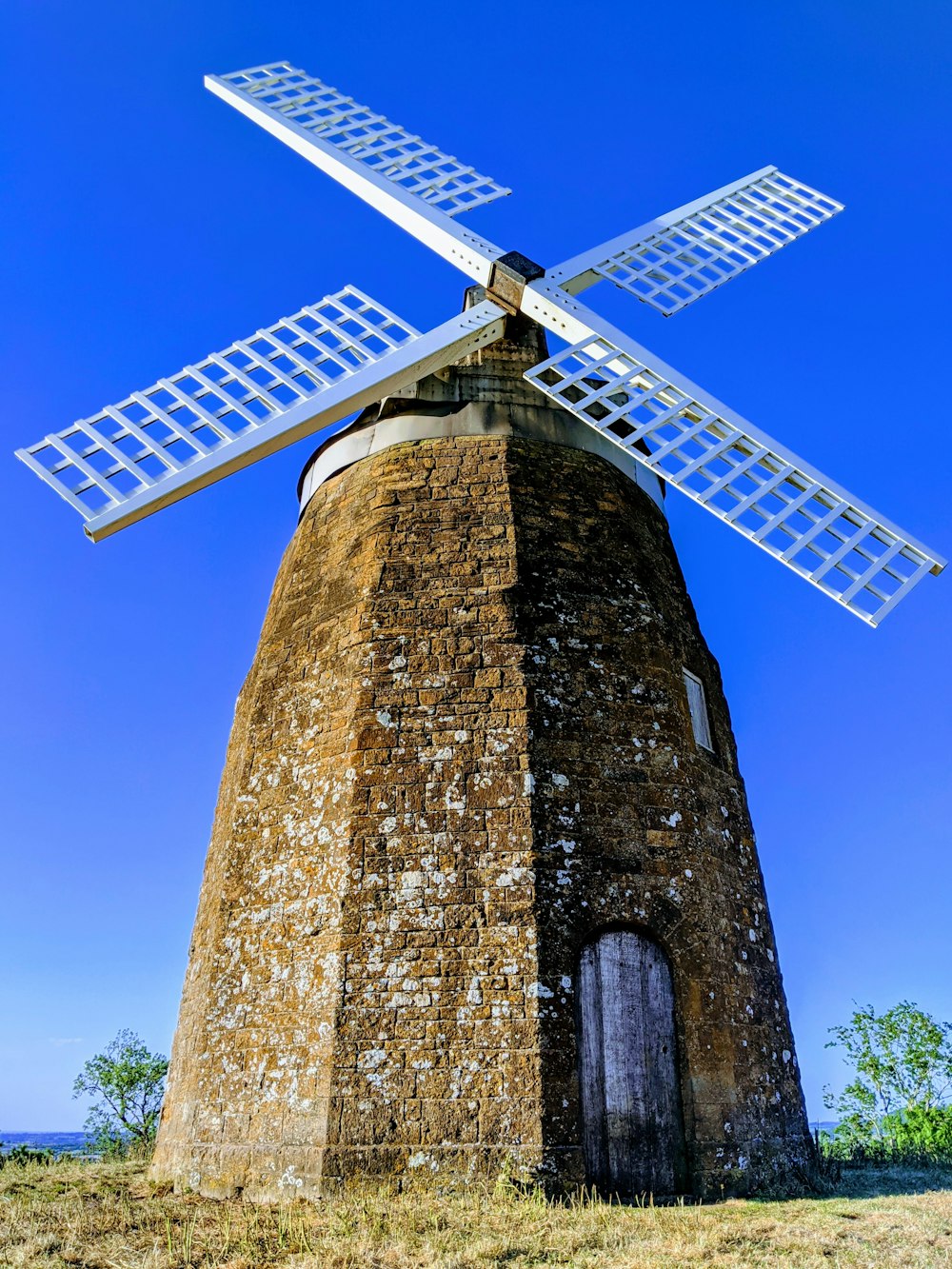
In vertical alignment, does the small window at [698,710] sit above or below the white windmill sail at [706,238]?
below

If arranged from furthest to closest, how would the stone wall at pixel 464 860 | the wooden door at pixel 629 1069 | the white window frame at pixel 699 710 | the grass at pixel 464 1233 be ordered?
the white window frame at pixel 699 710 < the wooden door at pixel 629 1069 < the stone wall at pixel 464 860 < the grass at pixel 464 1233

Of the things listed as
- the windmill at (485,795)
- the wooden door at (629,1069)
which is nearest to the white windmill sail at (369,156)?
the windmill at (485,795)

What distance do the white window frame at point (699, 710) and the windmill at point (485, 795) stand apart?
0.05 m

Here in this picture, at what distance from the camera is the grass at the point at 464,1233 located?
492 cm

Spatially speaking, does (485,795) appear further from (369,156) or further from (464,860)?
(369,156)

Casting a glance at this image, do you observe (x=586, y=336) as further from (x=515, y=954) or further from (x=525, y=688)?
(x=515, y=954)

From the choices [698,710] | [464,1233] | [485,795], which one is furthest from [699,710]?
[464,1233]

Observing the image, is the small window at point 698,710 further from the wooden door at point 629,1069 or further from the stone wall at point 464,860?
the wooden door at point 629,1069

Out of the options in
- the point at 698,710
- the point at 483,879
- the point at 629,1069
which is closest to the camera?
the point at 629,1069

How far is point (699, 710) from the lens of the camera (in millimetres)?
8672

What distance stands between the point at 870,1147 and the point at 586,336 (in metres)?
8.69

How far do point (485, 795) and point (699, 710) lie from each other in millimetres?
2396

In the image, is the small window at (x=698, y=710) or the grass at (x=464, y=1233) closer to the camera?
the grass at (x=464, y=1233)

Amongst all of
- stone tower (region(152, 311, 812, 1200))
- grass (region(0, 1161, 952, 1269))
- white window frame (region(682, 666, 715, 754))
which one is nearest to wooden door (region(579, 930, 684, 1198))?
stone tower (region(152, 311, 812, 1200))
